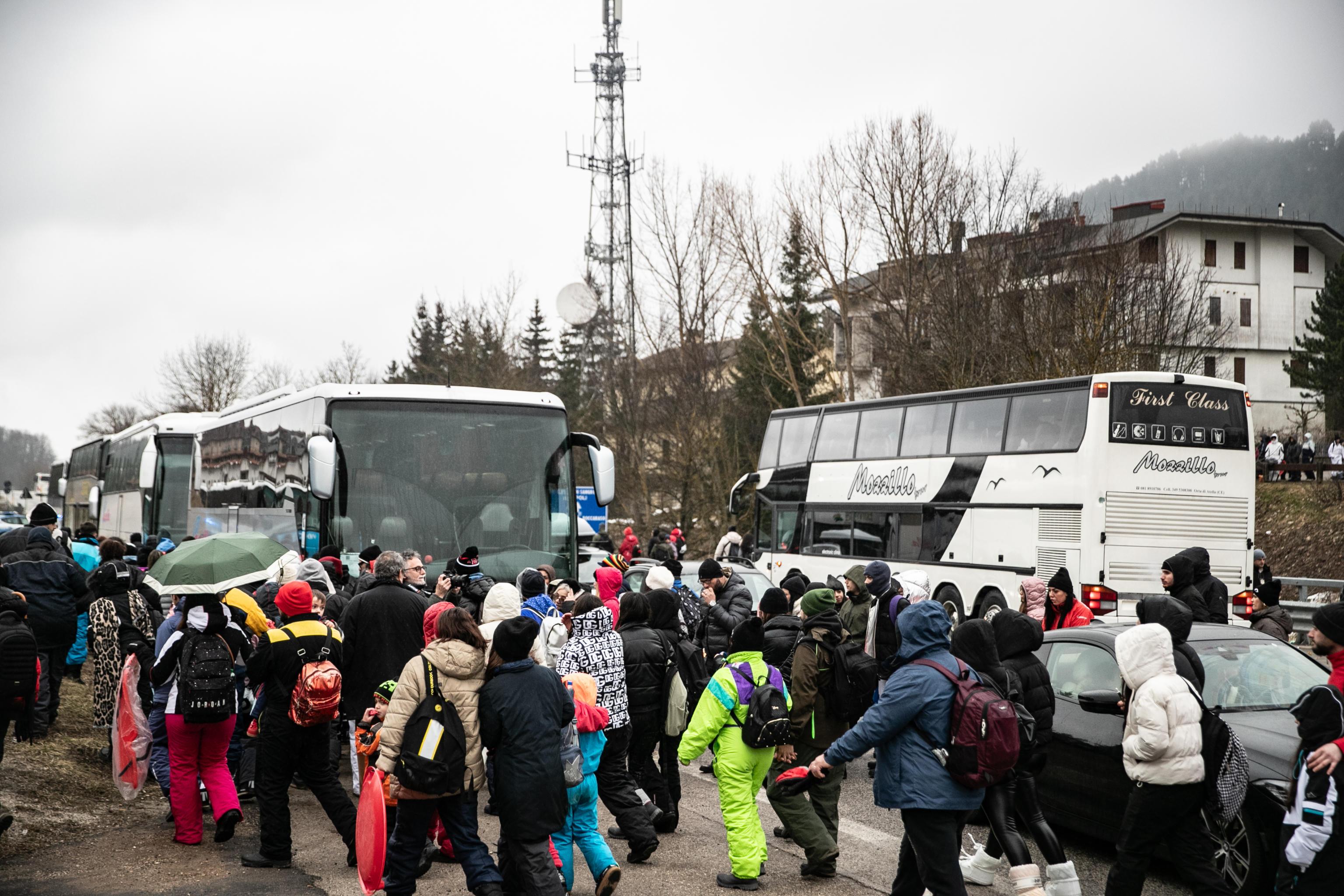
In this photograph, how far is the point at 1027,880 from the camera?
6.06m

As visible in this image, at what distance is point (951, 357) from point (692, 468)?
998cm

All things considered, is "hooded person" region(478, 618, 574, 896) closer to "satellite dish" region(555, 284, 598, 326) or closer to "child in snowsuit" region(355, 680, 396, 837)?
"child in snowsuit" region(355, 680, 396, 837)

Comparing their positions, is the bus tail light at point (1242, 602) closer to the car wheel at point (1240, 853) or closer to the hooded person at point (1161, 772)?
the car wheel at point (1240, 853)

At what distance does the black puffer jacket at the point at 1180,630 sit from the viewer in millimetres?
6375

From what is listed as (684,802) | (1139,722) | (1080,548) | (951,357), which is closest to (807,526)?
(1080,548)

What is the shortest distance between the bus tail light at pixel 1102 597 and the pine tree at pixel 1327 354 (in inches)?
1367

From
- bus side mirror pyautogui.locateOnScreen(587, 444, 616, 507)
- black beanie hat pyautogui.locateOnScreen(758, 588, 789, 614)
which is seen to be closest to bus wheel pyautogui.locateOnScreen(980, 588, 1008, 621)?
bus side mirror pyautogui.locateOnScreen(587, 444, 616, 507)

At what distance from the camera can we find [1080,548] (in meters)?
16.1

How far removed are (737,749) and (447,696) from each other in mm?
2043

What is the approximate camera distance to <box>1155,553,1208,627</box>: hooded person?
9820 millimetres

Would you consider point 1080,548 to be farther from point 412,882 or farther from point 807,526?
point 412,882

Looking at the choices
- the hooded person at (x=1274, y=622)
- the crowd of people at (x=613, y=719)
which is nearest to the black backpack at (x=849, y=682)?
the crowd of people at (x=613, y=719)

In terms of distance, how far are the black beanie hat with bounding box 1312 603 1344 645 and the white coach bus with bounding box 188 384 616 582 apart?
8120 mm

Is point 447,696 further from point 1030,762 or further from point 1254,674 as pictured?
point 1254,674
